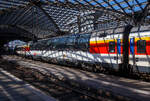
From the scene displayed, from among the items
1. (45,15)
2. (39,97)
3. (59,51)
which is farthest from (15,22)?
(39,97)

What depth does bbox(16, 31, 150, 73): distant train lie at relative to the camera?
1055 cm

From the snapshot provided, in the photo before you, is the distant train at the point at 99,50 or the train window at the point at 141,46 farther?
the distant train at the point at 99,50

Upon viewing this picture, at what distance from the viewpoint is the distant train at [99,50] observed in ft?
34.6

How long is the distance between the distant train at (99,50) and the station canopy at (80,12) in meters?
2.43

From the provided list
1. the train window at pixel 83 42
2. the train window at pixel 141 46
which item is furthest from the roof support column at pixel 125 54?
the train window at pixel 83 42

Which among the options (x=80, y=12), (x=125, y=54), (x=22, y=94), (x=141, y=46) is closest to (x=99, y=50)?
(x=125, y=54)

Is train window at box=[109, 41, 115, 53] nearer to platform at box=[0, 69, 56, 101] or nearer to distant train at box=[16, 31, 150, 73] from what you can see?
distant train at box=[16, 31, 150, 73]

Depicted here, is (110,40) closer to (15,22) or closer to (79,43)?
(79,43)

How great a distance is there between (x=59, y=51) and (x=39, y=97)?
12.0 metres

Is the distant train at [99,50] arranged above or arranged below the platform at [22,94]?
above

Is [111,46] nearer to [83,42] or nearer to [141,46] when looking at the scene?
[141,46]

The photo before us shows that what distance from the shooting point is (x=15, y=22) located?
52.8 m

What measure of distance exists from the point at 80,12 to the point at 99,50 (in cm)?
3038

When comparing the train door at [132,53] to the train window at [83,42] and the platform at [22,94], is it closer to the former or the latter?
the train window at [83,42]
